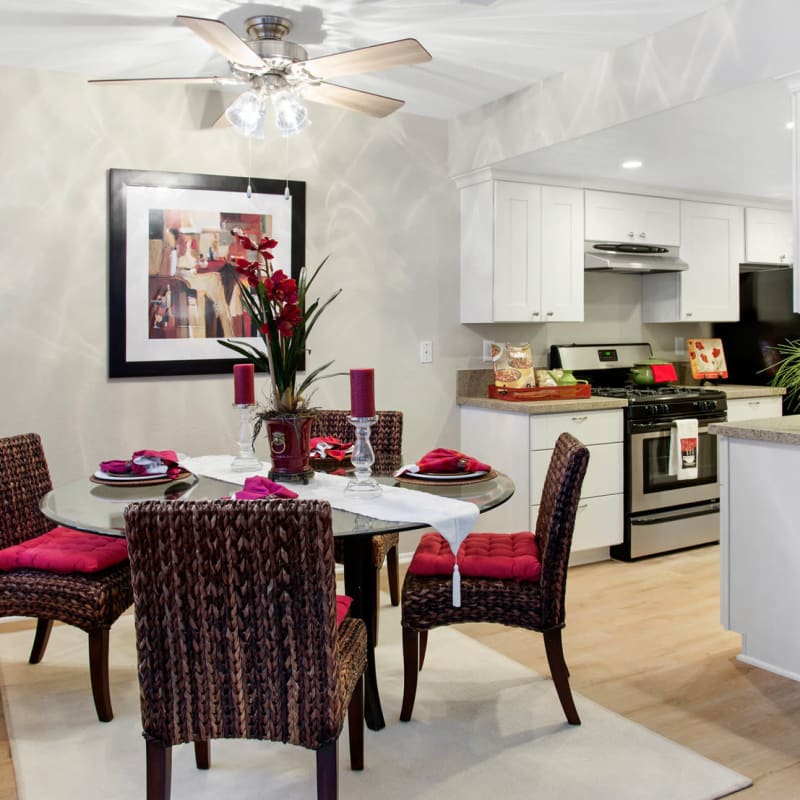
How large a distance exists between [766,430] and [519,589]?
112cm

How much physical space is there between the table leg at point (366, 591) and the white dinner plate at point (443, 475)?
26cm

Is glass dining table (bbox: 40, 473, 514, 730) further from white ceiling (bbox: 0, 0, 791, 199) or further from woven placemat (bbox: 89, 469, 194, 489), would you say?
white ceiling (bbox: 0, 0, 791, 199)

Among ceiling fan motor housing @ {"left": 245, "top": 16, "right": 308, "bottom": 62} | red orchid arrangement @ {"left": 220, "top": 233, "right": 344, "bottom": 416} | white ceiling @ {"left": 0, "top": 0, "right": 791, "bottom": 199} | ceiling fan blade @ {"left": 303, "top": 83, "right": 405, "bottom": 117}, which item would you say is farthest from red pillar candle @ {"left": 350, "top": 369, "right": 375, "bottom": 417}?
white ceiling @ {"left": 0, "top": 0, "right": 791, "bottom": 199}

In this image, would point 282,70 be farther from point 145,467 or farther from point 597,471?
point 597,471

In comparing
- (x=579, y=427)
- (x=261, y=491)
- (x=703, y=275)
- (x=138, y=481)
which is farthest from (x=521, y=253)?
(x=261, y=491)

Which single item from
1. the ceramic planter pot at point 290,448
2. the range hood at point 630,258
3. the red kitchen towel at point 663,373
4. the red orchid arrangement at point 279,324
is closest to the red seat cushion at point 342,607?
the ceramic planter pot at point 290,448

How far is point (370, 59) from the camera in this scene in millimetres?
2629

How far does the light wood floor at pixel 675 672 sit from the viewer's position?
98.0 inches

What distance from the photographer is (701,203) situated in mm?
5285

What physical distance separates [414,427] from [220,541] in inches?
114

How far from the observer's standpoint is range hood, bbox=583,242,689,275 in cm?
481

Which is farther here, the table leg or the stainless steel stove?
the stainless steel stove

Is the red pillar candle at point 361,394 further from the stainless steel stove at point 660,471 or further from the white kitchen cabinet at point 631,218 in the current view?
the white kitchen cabinet at point 631,218

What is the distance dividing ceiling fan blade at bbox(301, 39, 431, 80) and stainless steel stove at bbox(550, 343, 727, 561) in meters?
2.52
